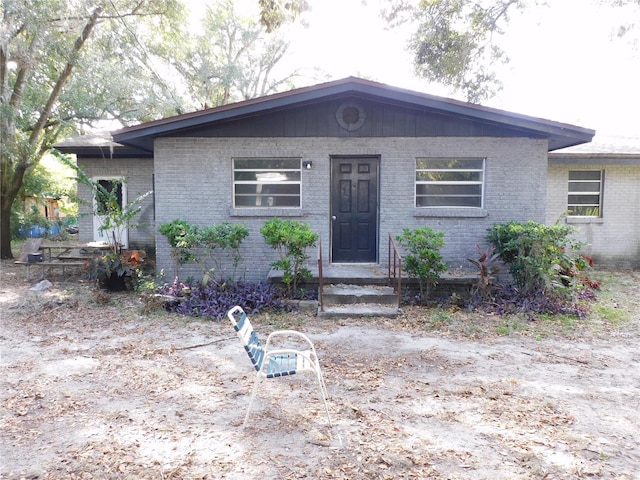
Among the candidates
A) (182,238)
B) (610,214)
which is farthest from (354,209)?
(610,214)

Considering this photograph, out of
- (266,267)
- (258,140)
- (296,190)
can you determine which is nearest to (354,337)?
(266,267)

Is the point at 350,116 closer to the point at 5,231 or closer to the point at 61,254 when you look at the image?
the point at 61,254

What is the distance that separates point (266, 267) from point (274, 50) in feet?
68.8

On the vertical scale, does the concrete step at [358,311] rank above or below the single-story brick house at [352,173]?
below

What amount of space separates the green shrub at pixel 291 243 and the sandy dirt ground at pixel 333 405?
4.05ft

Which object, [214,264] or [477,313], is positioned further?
[214,264]

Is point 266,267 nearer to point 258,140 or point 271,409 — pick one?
point 258,140

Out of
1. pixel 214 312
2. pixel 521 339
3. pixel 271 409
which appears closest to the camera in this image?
pixel 271 409

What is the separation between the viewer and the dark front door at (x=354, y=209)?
8.89 metres

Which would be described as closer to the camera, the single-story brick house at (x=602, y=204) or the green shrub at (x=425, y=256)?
the green shrub at (x=425, y=256)

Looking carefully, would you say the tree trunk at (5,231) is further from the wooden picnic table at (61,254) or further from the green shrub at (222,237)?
the green shrub at (222,237)

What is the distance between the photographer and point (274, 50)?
86.1 ft

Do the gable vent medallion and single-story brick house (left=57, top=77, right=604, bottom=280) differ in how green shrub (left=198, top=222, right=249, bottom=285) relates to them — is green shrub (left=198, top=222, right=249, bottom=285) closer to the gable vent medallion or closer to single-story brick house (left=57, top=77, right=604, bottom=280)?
single-story brick house (left=57, top=77, right=604, bottom=280)

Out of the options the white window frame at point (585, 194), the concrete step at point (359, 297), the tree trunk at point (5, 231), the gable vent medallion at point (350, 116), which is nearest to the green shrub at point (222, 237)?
the concrete step at point (359, 297)
